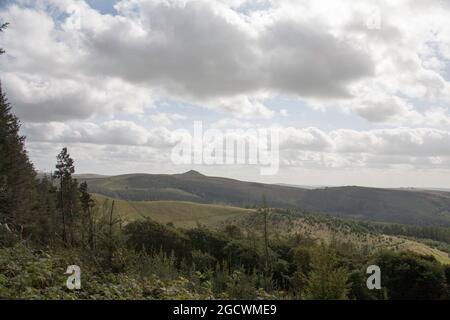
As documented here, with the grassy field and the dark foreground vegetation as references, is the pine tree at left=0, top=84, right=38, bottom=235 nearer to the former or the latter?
the dark foreground vegetation

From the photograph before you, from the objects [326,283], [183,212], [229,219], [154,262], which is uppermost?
[326,283]

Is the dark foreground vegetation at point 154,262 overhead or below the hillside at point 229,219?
overhead

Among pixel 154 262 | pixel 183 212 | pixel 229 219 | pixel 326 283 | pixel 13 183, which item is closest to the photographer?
pixel 326 283

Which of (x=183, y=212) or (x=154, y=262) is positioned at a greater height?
(x=154, y=262)

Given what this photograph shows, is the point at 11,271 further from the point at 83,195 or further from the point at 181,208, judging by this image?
→ the point at 181,208

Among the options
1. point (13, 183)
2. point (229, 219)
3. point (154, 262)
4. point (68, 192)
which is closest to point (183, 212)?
point (229, 219)

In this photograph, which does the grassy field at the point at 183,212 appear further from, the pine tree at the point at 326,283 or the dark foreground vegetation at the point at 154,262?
the pine tree at the point at 326,283

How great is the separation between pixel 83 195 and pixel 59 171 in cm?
1243

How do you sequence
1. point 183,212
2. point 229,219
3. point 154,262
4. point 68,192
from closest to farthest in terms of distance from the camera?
point 154,262
point 68,192
point 229,219
point 183,212

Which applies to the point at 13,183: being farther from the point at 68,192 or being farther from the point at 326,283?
the point at 326,283

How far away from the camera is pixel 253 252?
34.4 meters

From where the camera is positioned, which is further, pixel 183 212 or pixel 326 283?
pixel 183 212

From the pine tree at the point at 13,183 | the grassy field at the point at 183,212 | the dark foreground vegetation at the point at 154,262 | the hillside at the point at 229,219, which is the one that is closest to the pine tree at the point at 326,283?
the dark foreground vegetation at the point at 154,262

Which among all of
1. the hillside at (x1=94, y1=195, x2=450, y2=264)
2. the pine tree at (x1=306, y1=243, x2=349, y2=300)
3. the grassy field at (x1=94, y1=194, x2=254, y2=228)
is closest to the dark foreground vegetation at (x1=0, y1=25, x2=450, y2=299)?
the pine tree at (x1=306, y1=243, x2=349, y2=300)
